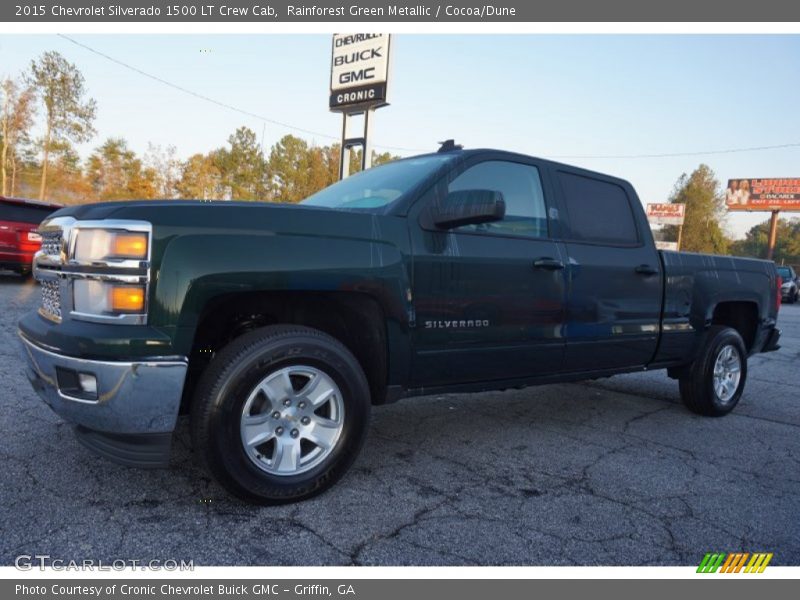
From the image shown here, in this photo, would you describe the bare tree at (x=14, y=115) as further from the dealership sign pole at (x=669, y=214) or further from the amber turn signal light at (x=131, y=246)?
the dealership sign pole at (x=669, y=214)

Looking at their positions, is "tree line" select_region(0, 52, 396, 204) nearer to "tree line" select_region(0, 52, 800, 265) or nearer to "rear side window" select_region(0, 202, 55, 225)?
"tree line" select_region(0, 52, 800, 265)

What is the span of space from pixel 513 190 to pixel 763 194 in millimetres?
61138

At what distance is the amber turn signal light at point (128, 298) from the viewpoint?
2367 millimetres

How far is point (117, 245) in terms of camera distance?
2.38 metres

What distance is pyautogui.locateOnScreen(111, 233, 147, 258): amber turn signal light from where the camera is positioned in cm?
236

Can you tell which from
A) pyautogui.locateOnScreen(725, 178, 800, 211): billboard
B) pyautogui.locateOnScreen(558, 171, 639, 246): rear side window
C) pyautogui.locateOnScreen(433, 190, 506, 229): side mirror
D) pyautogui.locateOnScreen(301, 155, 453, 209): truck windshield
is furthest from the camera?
pyautogui.locateOnScreen(725, 178, 800, 211): billboard

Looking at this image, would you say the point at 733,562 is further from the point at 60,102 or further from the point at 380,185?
the point at 60,102

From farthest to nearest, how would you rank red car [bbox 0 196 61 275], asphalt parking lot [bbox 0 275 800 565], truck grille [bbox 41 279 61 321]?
red car [bbox 0 196 61 275] < truck grille [bbox 41 279 61 321] < asphalt parking lot [bbox 0 275 800 565]

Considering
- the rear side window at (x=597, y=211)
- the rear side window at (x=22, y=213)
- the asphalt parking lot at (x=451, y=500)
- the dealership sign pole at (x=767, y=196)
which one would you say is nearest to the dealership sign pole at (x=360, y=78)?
the rear side window at (x=22, y=213)

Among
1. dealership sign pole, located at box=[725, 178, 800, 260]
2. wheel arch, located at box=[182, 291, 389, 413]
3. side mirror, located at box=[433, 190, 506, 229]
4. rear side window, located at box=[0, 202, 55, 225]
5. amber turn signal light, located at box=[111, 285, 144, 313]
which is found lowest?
wheel arch, located at box=[182, 291, 389, 413]

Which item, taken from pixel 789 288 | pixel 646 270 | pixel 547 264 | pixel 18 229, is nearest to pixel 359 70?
pixel 18 229

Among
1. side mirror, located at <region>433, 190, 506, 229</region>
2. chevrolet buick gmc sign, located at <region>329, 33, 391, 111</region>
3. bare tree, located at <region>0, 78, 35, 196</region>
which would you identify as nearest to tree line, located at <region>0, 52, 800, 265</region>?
bare tree, located at <region>0, 78, 35, 196</region>

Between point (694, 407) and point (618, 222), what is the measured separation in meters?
1.82

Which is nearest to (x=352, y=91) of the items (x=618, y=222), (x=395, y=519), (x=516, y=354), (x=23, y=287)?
(x=23, y=287)
